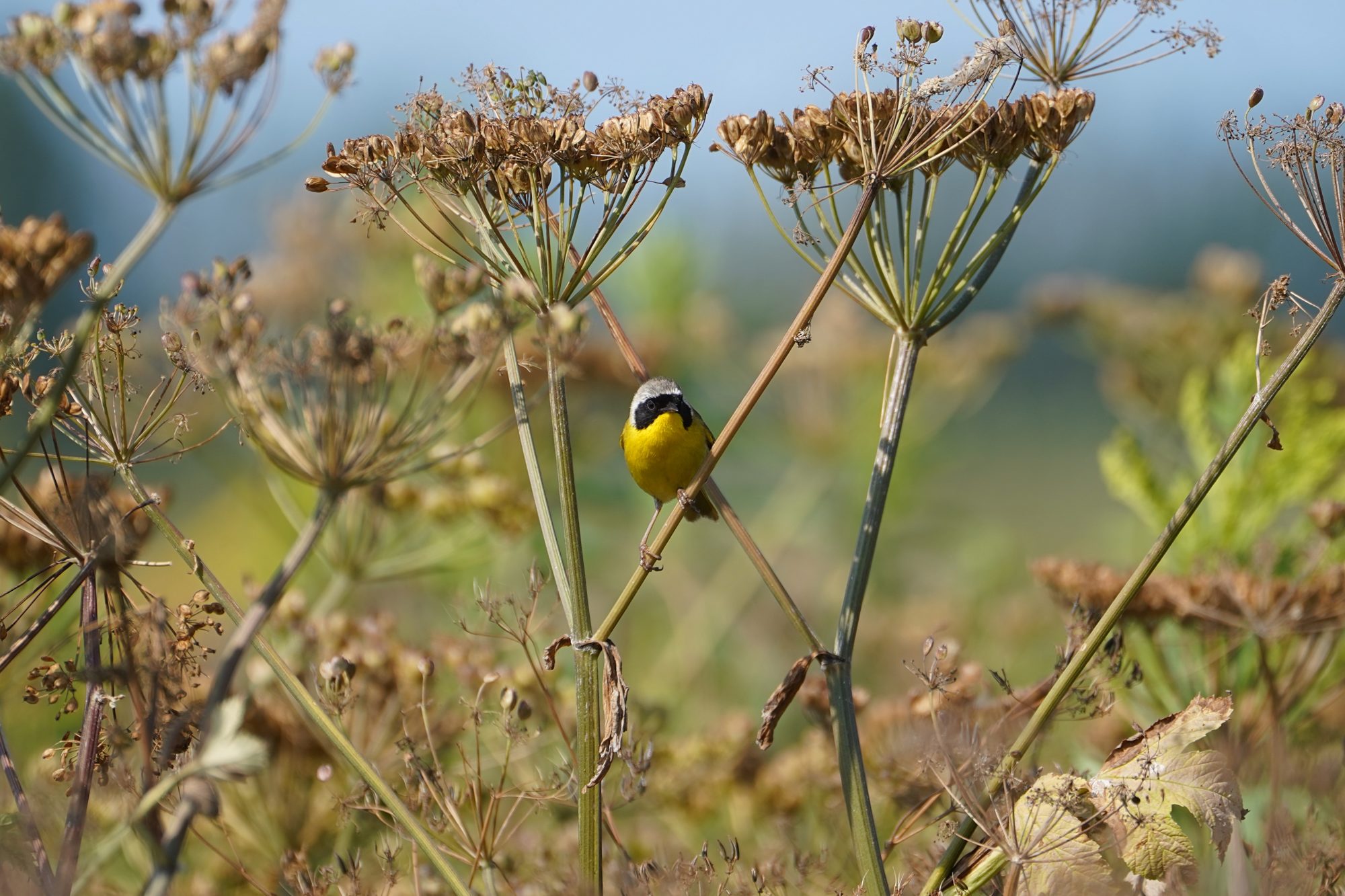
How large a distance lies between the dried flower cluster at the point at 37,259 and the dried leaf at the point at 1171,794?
2.06m

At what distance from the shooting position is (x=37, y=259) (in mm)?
1671

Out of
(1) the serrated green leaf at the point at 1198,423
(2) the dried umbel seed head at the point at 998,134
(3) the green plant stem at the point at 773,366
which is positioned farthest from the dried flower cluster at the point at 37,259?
(1) the serrated green leaf at the point at 1198,423

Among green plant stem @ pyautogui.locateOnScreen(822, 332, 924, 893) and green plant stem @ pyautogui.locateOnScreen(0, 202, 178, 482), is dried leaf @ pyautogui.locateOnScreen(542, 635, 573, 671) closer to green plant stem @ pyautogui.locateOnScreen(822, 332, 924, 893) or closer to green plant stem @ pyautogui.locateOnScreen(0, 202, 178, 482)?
green plant stem @ pyautogui.locateOnScreen(822, 332, 924, 893)

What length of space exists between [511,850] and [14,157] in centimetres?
3929

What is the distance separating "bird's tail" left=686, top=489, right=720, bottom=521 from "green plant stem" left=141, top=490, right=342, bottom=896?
7.46 ft

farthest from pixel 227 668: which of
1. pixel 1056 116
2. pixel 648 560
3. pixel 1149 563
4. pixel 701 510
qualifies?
pixel 701 510

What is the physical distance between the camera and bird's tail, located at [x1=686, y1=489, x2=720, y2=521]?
3966 mm

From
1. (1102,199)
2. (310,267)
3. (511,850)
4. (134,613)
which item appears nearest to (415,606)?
(310,267)

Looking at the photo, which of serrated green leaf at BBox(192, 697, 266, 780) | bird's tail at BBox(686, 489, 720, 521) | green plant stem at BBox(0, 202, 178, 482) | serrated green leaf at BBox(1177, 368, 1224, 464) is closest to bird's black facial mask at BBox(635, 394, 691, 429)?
bird's tail at BBox(686, 489, 720, 521)

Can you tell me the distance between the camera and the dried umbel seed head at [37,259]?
165 centimetres

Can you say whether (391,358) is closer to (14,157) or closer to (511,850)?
(511,850)

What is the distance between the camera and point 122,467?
2266mm

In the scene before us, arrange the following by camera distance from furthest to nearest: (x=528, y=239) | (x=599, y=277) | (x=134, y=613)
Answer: (x=528, y=239), (x=599, y=277), (x=134, y=613)

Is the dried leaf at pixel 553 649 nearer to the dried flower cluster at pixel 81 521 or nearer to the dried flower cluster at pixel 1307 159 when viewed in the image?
the dried flower cluster at pixel 81 521
